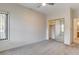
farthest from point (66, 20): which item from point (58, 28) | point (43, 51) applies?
point (43, 51)

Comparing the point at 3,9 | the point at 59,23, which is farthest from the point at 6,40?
the point at 59,23

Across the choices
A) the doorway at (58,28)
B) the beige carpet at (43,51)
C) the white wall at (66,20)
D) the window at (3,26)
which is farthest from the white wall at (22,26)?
the white wall at (66,20)

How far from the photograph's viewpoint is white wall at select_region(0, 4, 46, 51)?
4.32 metres

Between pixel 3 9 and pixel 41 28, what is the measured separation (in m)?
2.97

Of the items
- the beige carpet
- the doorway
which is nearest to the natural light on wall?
the beige carpet

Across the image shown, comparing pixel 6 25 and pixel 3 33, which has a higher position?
pixel 6 25

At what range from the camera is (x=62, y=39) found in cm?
591

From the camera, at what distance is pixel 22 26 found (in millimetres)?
4977

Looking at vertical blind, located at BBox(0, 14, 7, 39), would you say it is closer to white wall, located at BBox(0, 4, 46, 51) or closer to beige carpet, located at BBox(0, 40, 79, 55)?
white wall, located at BBox(0, 4, 46, 51)

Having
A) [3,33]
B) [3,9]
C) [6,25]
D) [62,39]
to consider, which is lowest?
[62,39]

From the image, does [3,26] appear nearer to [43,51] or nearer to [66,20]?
[43,51]
